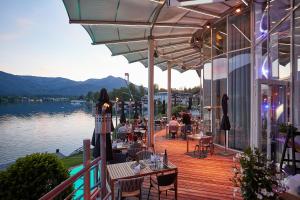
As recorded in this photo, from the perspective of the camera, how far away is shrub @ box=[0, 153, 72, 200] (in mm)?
3990

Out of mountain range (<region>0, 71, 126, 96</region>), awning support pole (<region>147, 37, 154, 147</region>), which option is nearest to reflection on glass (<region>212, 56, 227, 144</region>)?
awning support pole (<region>147, 37, 154, 147</region>)

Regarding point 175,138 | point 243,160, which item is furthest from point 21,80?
point 243,160

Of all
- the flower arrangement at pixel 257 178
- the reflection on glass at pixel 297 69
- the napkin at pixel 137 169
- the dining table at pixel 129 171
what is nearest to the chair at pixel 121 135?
the dining table at pixel 129 171

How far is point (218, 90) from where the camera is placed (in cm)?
1041

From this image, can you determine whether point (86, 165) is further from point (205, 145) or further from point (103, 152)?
point (205, 145)

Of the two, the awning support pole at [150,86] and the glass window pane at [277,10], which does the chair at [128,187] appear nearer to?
the glass window pane at [277,10]

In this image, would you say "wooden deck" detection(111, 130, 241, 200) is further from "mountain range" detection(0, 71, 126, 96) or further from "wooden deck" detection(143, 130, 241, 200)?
"mountain range" detection(0, 71, 126, 96)

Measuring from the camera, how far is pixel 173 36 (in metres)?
11.4

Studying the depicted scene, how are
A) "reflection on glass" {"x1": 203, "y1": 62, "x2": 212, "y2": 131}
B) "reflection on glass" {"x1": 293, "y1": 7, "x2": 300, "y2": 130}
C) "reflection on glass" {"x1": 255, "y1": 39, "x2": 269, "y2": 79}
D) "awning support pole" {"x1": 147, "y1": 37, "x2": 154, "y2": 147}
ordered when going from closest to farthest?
"reflection on glass" {"x1": 293, "y1": 7, "x2": 300, "y2": 130} → "reflection on glass" {"x1": 255, "y1": 39, "x2": 269, "y2": 79} → "awning support pole" {"x1": 147, "y1": 37, "x2": 154, "y2": 147} → "reflection on glass" {"x1": 203, "y1": 62, "x2": 212, "y2": 131}

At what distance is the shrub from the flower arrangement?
310 centimetres

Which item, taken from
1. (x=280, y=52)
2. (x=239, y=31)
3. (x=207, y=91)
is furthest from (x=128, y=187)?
(x=207, y=91)

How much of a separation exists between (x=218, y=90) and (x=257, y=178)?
779 centimetres

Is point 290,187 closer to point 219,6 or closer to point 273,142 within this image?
point 273,142

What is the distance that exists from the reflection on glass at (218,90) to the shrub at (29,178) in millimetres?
7627
